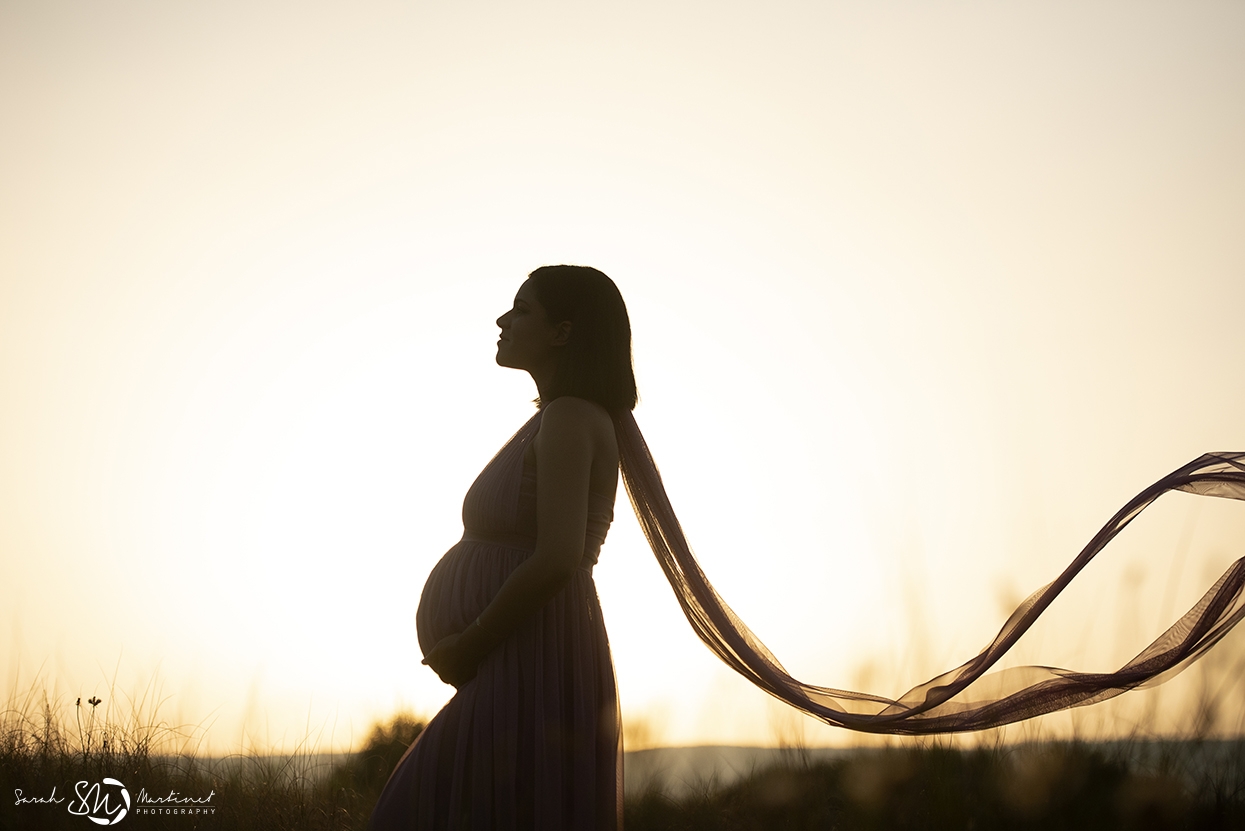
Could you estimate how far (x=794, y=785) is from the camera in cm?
448

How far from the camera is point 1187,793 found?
383 centimetres

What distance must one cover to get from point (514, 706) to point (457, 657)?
211mm

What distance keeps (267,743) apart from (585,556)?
3.01 m

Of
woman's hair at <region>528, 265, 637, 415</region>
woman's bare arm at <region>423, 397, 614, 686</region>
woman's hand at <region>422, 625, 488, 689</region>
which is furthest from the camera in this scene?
woman's hair at <region>528, 265, 637, 415</region>

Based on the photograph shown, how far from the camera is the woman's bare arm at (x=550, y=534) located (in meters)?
2.44

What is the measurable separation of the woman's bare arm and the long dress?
0.11 metres

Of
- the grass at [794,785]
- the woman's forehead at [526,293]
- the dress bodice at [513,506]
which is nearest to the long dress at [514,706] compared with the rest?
the dress bodice at [513,506]

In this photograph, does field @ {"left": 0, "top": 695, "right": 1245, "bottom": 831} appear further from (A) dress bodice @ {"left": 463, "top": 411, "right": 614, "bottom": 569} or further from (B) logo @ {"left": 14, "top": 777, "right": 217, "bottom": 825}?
(A) dress bodice @ {"left": 463, "top": 411, "right": 614, "bottom": 569}

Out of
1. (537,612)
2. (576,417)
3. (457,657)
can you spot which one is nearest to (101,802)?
(457,657)

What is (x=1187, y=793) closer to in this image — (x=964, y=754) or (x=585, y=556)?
(x=964, y=754)

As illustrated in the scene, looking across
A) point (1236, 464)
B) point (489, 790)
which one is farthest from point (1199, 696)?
point (489, 790)

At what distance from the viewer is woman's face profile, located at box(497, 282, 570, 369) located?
285 centimetres

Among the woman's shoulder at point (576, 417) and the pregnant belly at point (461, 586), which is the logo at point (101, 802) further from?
the woman's shoulder at point (576, 417)

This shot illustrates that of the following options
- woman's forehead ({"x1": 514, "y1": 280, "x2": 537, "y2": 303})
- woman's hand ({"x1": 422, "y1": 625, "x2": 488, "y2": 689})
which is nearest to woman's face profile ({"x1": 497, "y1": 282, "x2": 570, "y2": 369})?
woman's forehead ({"x1": 514, "y1": 280, "x2": 537, "y2": 303})
